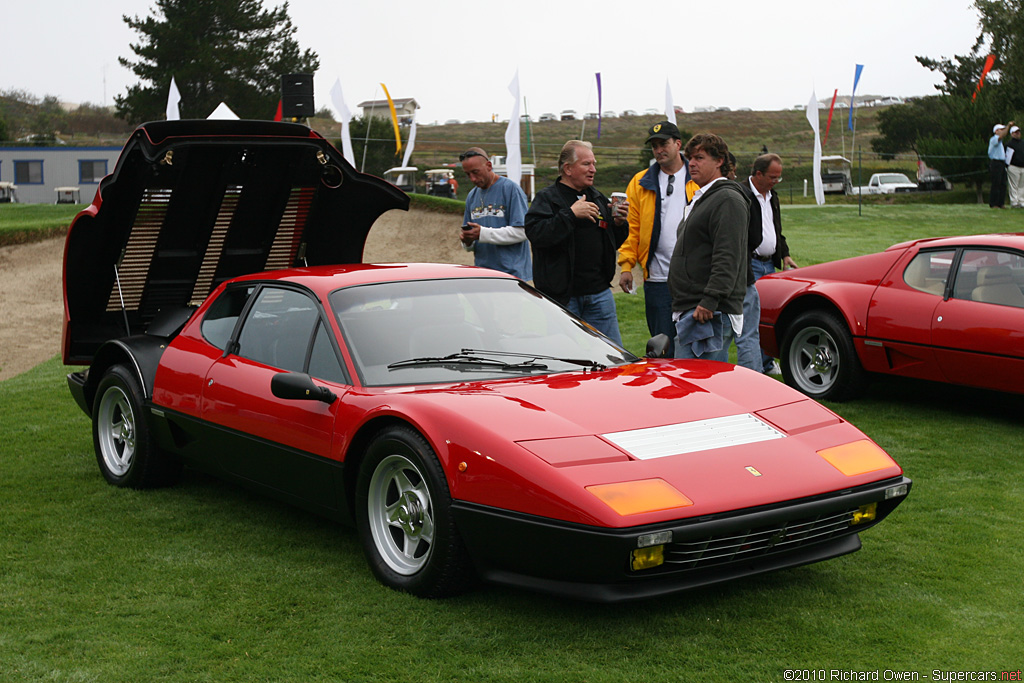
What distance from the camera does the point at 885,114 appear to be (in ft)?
204

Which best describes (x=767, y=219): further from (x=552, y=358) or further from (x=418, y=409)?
(x=418, y=409)

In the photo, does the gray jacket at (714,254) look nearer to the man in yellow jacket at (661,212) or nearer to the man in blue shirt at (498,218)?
the man in yellow jacket at (661,212)

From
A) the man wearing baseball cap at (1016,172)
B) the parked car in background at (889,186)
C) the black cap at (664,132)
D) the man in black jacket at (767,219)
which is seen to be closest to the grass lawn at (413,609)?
the black cap at (664,132)

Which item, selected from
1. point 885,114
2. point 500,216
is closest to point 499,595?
point 500,216

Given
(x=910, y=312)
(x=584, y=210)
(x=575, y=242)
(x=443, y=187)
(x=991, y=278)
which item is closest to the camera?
(x=584, y=210)

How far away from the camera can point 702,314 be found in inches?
223

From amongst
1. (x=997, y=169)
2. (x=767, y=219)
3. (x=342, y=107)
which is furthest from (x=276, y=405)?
(x=342, y=107)

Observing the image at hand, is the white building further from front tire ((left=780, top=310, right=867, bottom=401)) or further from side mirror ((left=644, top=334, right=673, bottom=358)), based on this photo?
side mirror ((left=644, top=334, right=673, bottom=358))

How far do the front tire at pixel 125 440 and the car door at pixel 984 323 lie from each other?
4893 millimetres

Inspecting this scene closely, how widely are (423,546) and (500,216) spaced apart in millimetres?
4029

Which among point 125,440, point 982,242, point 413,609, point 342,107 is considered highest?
point 342,107

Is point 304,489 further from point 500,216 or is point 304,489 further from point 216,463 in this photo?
point 500,216

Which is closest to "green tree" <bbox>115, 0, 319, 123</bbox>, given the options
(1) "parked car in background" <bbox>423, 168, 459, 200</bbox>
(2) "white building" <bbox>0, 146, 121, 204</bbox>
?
(2) "white building" <bbox>0, 146, 121, 204</bbox>

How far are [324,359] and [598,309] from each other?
2653 millimetres
